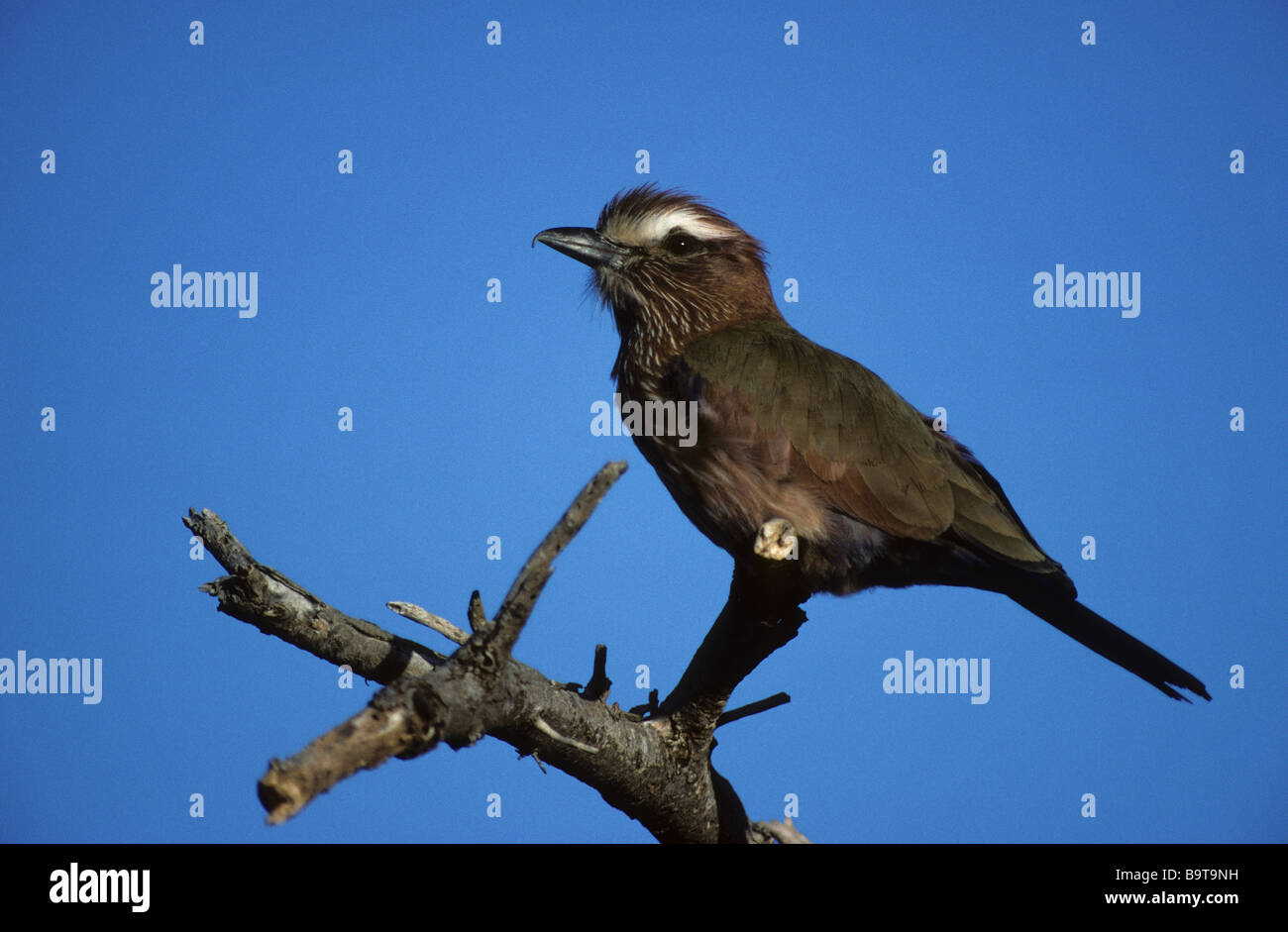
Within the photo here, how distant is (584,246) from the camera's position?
5.94 meters

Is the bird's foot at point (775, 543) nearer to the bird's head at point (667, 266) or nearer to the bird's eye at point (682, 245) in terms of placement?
the bird's head at point (667, 266)

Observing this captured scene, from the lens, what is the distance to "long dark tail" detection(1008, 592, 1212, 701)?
4.45 meters

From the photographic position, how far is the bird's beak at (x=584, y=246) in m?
5.92

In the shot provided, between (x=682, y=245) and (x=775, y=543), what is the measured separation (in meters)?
2.57

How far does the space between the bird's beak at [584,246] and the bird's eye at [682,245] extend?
0.88 feet

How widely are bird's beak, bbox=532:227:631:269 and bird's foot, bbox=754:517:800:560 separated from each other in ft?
8.52

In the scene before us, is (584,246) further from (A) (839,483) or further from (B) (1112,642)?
(B) (1112,642)

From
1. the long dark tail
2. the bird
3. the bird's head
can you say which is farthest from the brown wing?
the bird's head

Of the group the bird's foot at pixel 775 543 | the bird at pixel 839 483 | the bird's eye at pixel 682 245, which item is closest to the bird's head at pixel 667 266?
the bird's eye at pixel 682 245

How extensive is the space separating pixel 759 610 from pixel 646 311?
2246 mm

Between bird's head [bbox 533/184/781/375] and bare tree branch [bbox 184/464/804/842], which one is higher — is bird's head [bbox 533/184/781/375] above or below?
above

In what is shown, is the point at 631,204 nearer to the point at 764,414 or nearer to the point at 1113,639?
the point at 764,414

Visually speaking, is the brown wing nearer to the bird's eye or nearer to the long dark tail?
the long dark tail
